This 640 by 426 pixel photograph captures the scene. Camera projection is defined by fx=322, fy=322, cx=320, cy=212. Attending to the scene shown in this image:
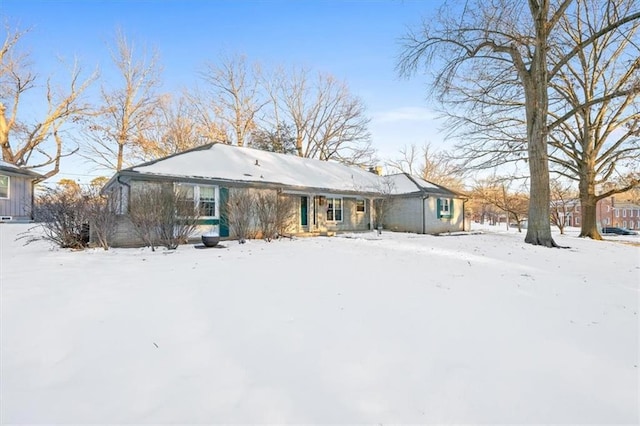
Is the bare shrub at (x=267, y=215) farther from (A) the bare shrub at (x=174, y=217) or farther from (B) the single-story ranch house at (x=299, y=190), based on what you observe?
(A) the bare shrub at (x=174, y=217)

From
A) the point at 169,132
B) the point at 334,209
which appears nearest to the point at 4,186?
the point at 169,132

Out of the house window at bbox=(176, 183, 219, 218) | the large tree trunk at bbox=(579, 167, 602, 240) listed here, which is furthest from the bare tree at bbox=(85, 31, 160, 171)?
the large tree trunk at bbox=(579, 167, 602, 240)

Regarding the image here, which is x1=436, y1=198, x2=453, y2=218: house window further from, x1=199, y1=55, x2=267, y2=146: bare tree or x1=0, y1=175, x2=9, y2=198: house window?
x1=0, y1=175, x2=9, y2=198: house window

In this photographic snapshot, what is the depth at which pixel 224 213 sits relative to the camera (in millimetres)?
12820

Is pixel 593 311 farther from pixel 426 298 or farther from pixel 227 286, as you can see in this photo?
pixel 227 286

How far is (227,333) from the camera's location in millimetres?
3102

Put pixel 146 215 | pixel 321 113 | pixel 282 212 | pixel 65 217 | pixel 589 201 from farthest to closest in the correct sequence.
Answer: pixel 321 113, pixel 589 201, pixel 282 212, pixel 146 215, pixel 65 217

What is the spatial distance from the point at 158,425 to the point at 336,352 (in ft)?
4.62

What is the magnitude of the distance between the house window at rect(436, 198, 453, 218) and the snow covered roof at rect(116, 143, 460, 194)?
112 cm

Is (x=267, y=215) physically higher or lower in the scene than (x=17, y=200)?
lower

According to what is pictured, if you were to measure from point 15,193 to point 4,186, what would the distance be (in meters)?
0.66

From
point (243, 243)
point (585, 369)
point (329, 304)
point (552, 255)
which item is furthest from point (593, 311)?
point (243, 243)

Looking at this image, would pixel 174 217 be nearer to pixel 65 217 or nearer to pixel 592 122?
pixel 65 217

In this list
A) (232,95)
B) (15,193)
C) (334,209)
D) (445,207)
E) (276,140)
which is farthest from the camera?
(232,95)
